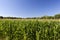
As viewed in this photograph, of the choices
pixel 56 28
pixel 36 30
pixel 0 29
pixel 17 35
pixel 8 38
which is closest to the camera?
pixel 56 28

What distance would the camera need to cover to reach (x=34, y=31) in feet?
24.2

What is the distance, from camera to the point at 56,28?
6676 millimetres

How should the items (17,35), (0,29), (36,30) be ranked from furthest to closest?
(0,29) → (17,35) → (36,30)

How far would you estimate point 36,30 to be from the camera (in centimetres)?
729

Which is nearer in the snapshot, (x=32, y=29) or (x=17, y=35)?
(x=32, y=29)

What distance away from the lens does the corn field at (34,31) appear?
677 centimetres

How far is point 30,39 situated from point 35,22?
1085mm

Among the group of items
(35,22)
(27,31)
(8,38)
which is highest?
(35,22)

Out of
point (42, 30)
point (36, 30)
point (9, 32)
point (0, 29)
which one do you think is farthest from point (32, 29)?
point (0, 29)

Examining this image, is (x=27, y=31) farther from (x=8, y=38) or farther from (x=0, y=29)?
(x=0, y=29)

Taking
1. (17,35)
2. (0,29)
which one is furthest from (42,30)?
(0,29)

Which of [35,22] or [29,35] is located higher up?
[35,22]

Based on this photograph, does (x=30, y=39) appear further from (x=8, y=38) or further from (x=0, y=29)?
(x=0, y=29)

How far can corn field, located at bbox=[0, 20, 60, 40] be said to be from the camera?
6.77 m
